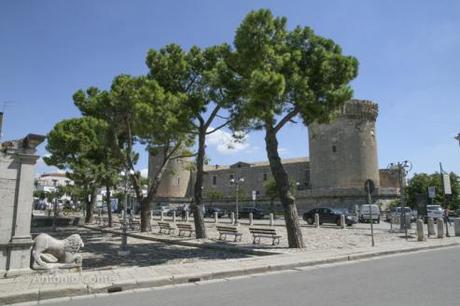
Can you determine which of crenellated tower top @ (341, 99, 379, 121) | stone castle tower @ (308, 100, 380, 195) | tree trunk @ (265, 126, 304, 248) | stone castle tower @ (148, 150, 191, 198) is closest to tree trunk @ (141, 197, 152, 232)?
tree trunk @ (265, 126, 304, 248)

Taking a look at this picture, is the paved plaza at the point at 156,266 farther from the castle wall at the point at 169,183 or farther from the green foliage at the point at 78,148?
the castle wall at the point at 169,183

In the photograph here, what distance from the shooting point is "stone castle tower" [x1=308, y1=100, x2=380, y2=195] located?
184ft

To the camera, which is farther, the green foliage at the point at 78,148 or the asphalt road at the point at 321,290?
the green foliage at the point at 78,148

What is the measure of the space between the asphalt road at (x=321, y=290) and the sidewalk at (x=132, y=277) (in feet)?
1.25

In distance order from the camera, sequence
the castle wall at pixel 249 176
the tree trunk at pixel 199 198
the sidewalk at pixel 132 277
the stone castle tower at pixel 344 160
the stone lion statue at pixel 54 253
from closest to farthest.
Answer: the sidewalk at pixel 132 277 → the stone lion statue at pixel 54 253 → the tree trunk at pixel 199 198 → the stone castle tower at pixel 344 160 → the castle wall at pixel 249 176

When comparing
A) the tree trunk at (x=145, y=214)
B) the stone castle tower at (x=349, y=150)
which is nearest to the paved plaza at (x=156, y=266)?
the tree trunk at (x=145, y=214)

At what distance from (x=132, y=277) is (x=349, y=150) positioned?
171ft

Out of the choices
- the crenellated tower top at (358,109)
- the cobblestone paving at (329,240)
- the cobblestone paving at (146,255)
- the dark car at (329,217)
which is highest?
the crenellated tower top at (358,109)

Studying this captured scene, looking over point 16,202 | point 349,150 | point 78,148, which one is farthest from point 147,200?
point 349,150

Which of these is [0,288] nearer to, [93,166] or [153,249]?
[153,249]

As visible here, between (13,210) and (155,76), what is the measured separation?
1131cm

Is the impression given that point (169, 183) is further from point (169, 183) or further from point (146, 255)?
point (146, 255)

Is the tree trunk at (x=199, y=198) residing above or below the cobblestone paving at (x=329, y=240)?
above

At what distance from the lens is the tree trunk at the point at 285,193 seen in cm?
1396
